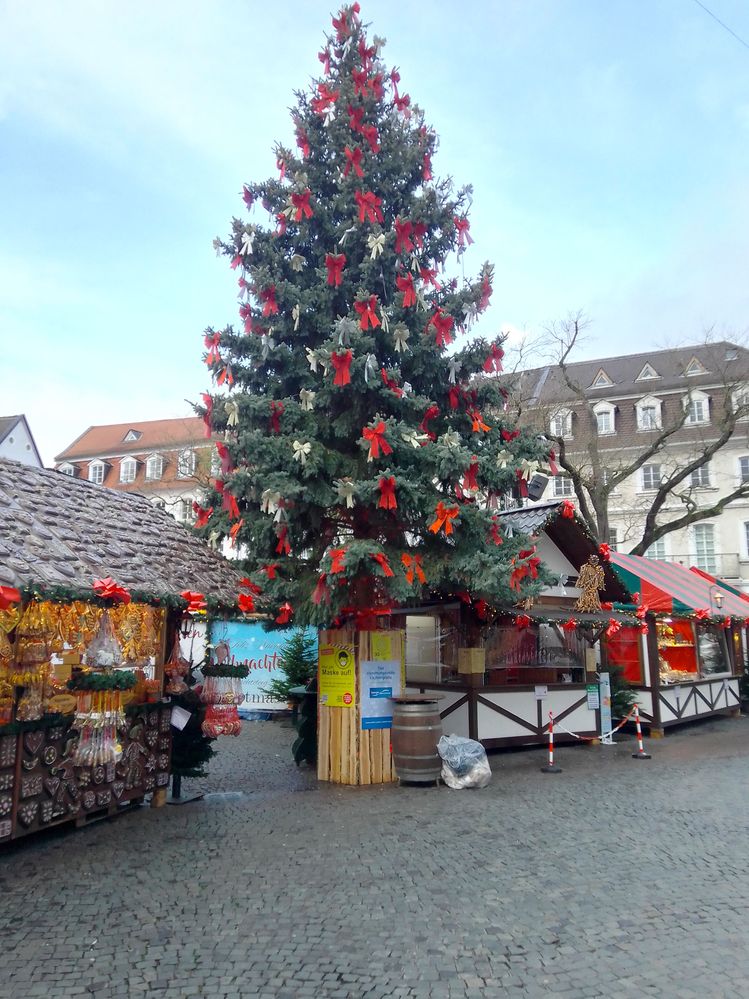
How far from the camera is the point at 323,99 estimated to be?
1166 cm

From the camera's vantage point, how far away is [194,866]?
7.01m

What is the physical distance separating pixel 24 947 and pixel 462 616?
350 inches

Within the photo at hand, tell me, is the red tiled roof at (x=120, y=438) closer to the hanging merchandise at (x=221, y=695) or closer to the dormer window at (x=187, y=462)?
the dormer window at (x=187, y=462)

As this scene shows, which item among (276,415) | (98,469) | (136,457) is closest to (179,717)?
(276,415)

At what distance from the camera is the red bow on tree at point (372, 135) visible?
11498 mm

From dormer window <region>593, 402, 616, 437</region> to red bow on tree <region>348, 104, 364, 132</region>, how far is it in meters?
29.5

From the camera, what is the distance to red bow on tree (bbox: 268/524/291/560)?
10289 mm

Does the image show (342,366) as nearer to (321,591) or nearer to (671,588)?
(321,591)

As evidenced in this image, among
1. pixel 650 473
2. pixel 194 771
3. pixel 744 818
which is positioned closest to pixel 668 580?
pixel 744 818

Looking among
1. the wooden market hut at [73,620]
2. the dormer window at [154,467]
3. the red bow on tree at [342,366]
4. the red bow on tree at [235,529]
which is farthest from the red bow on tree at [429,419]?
the dormer window at [154,467]

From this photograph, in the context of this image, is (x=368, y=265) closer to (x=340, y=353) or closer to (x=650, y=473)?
(x=340, y=353)

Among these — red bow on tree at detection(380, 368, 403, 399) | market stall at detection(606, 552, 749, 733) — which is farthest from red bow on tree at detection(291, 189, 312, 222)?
market stall at detection(606, 552, 749, 733)

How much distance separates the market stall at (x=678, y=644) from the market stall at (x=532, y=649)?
3.74ft

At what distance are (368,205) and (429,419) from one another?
3.20 metres
